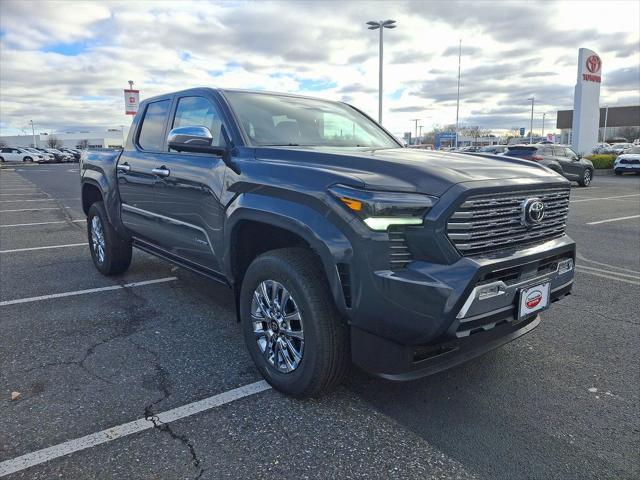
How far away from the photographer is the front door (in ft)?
11.9

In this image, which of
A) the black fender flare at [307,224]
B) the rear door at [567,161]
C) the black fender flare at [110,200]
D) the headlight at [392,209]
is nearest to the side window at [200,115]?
the black fender flare at [307,224]

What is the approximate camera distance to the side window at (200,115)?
378 cm

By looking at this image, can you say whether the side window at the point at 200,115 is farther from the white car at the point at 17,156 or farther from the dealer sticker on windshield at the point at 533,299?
the white car at the point at 17,156

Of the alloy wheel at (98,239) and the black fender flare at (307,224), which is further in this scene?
the alloy wheel at (98,239)

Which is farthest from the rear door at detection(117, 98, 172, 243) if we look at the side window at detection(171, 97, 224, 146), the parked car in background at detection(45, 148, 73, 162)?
the parked car in background at detection(45, 148, 73, 162)

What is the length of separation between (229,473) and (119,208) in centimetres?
358

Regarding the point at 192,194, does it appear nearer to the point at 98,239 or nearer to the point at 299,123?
the point at 299,123

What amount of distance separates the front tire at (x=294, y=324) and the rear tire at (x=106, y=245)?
279cm

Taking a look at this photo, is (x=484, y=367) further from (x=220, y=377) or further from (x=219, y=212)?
(x=219, y=212)

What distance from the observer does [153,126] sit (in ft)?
15.8

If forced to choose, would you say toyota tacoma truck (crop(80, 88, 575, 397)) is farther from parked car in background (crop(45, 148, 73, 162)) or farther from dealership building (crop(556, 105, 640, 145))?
dealership building (crop(556, 105, 640, 145))

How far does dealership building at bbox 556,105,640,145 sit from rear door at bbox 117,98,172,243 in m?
101

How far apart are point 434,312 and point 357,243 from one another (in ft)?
1.63

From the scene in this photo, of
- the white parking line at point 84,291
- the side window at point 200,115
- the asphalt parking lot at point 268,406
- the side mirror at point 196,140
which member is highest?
the side window at point 200,115
